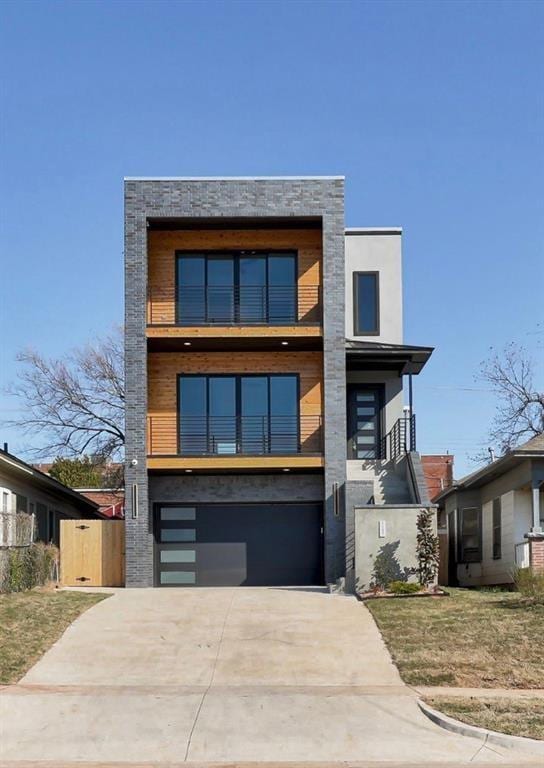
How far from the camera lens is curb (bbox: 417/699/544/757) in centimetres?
1322

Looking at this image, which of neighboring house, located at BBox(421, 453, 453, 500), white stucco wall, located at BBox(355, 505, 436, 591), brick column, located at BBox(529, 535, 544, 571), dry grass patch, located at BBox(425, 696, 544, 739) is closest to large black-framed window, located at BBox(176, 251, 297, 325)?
white stucco wall, located at BBox(355, 505, 436, 591)

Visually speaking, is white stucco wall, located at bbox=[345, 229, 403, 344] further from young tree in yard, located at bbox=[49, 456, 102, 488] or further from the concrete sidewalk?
young tree in yard, located at bbox=[49, 456, 102, 488]

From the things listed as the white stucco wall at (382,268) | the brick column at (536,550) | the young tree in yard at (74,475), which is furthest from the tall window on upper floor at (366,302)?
the young tree in yard at (74,475)

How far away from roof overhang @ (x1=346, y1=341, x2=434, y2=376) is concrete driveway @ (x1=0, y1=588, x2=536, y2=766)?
8.62 meters

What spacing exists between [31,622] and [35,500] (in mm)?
14786

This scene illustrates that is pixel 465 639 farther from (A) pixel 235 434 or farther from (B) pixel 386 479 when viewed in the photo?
(A) pixel 235 434

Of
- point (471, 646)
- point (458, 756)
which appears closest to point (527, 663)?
point (471, 646)

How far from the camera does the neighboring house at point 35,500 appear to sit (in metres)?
29.1

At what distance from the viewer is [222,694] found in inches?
658

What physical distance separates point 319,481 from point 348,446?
6.53 ft

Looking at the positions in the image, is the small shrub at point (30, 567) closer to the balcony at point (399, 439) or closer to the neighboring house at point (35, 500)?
the neighboring house at point (35, 500)

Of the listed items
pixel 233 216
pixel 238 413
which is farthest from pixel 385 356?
Answer: pixel 233 216

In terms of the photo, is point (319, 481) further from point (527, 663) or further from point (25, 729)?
point (25, 729)

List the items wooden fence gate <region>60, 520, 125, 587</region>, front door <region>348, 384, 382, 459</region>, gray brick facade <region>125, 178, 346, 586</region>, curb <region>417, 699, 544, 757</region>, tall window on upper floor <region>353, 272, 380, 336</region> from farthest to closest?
tall window on upper floor <region>353, 272, 380, 336</region> < front door <region>348, 384, 382, 459</region> < gray brick facade <region>125, 178, 346, 586</region> < wooden fence gate <region>60, 520, 125, 587</region> < curb <region>417, 699, 544, 757</region>
